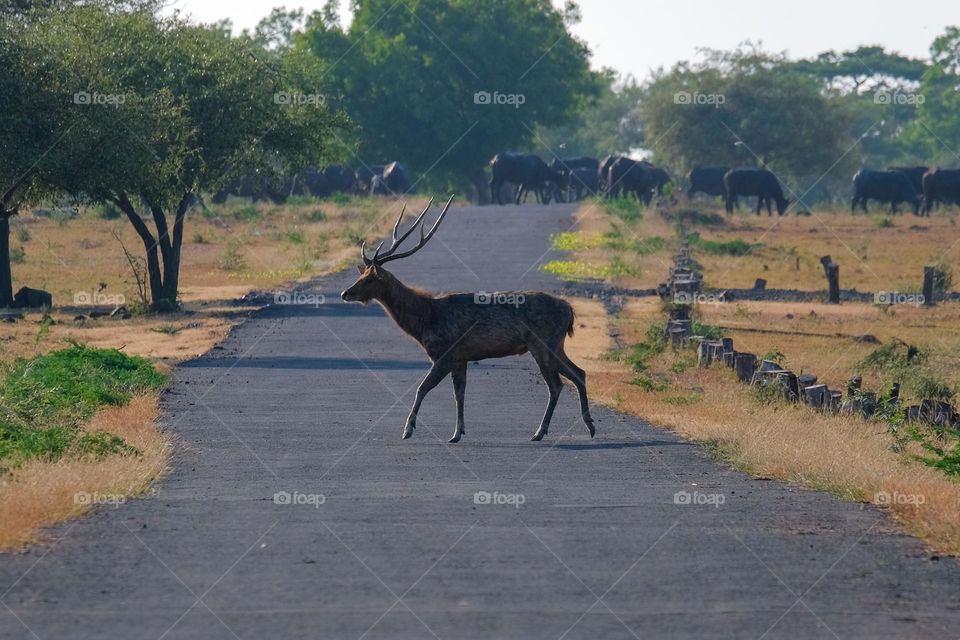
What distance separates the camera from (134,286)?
4216cm

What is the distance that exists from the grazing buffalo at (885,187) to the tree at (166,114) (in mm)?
48826

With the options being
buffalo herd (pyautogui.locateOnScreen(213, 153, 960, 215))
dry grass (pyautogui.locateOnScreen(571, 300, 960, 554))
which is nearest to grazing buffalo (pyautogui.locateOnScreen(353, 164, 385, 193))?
buffalo herd (pyautogui.locateOnScreen(213, 153, 960, 215))

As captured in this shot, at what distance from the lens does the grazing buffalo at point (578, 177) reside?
8556 cm

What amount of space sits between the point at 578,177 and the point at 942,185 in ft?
63.8

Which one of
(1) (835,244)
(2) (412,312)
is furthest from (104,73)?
(1) (835,244)

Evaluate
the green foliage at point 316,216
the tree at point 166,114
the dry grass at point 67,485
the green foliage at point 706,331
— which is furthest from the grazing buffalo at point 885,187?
the dry grass at point 67,485

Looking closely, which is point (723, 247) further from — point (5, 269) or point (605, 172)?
point (605, 172)

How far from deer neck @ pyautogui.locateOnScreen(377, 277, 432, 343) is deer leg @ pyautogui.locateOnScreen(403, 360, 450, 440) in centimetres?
46

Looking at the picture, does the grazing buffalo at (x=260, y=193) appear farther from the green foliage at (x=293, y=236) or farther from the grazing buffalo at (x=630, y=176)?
the grazing buffalo at (x=630, y=176)

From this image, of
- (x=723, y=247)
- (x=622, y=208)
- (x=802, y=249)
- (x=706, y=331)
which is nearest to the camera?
(x=706, y=331)

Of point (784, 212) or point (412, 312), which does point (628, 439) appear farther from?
point (784, 212)

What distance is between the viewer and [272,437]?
17109 mm

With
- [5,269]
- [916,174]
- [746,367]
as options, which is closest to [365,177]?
[916,174]

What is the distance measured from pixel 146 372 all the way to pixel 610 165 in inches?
2340
